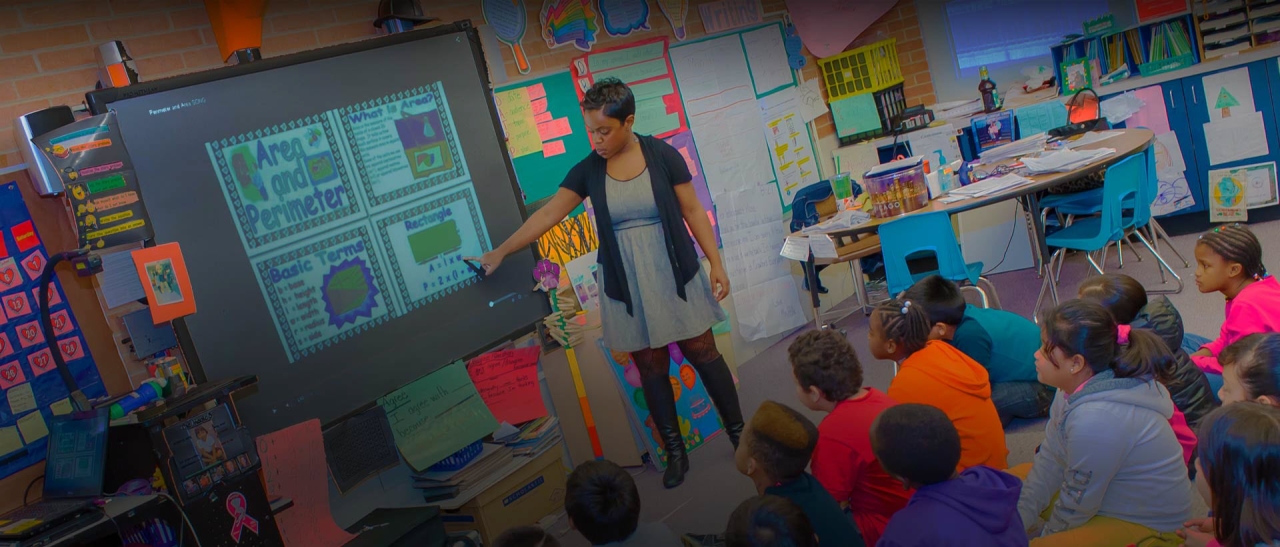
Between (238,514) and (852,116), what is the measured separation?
447 centimetres

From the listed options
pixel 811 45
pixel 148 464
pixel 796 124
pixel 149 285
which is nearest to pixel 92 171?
pixel 149 285

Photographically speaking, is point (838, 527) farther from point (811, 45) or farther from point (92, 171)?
point (811, 45)

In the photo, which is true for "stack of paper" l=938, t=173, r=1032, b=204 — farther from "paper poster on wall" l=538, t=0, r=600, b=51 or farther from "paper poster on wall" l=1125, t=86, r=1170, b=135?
"paper poster on wall" l=538, t=0, r=600, b=51

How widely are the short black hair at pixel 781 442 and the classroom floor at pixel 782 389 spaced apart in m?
0.88

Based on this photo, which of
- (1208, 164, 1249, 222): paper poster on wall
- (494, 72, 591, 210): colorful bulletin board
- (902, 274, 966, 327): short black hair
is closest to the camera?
(902, 274, 966, 327): short black hair

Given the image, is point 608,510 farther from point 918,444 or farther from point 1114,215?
point 1114,215

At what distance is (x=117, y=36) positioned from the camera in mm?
2578

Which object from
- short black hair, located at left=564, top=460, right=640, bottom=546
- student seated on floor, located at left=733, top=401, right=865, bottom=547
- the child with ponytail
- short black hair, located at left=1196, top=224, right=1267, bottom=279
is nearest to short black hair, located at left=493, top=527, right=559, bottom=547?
short black hair, located at left=564, top=460, right=640, bottom=546

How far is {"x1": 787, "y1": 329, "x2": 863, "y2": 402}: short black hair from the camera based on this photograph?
242 cm

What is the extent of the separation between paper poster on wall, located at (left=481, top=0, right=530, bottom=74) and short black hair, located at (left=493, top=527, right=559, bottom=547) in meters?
2.34

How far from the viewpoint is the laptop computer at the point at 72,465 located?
2.16m

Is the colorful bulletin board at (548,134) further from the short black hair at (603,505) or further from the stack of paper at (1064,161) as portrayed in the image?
the stack of paper at (1064,161)

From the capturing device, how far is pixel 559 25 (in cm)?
404

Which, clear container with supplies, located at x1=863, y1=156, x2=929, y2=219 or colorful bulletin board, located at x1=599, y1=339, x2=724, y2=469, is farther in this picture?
clear container with supplies, located at x1=863, y1=156, x2=929, y2=219
